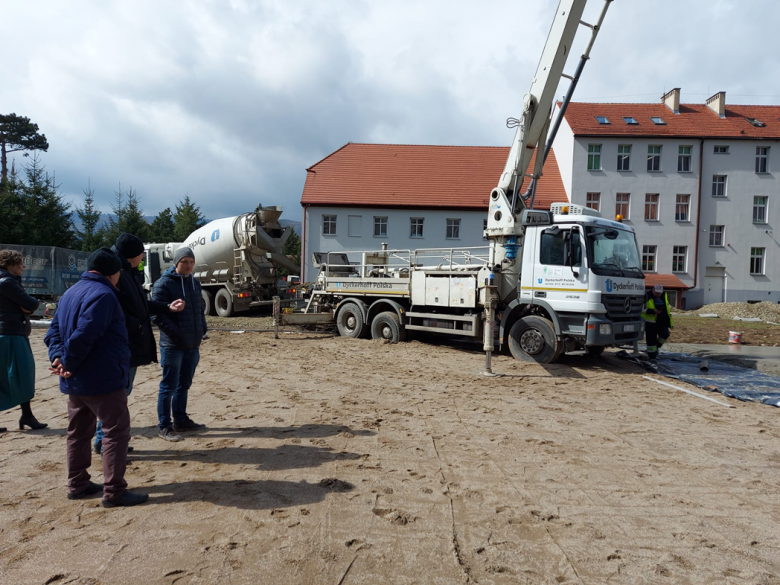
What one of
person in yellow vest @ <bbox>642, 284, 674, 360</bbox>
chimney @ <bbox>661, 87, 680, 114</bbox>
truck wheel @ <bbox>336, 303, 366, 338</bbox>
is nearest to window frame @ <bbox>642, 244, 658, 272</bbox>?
chimney @ <bbox>661, 87, 680, 114</bbox>

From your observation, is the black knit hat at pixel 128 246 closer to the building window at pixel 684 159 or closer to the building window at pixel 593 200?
the building window at pixel 593 200

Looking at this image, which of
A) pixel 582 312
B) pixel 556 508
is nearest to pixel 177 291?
pixel 556 508

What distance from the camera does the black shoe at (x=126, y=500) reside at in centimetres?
337

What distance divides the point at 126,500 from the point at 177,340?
171 centimetres

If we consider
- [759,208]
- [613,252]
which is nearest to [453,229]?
[759,208]

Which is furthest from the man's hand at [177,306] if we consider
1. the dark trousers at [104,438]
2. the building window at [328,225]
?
the building window at [328,225]

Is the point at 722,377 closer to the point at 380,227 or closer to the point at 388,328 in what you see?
the point at 388,328

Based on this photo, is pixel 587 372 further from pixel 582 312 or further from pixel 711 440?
pixel 711 440

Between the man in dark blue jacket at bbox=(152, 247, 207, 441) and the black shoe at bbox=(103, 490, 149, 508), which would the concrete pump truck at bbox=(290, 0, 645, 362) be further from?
the black shoe at bbox=(103, 490, 149, 508)

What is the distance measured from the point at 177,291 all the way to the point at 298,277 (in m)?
13.7

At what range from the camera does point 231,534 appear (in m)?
3.01

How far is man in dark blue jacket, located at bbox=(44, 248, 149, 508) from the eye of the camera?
3295 millimetres

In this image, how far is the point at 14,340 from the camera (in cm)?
488

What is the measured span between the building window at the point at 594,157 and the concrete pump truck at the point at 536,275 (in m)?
22.0
